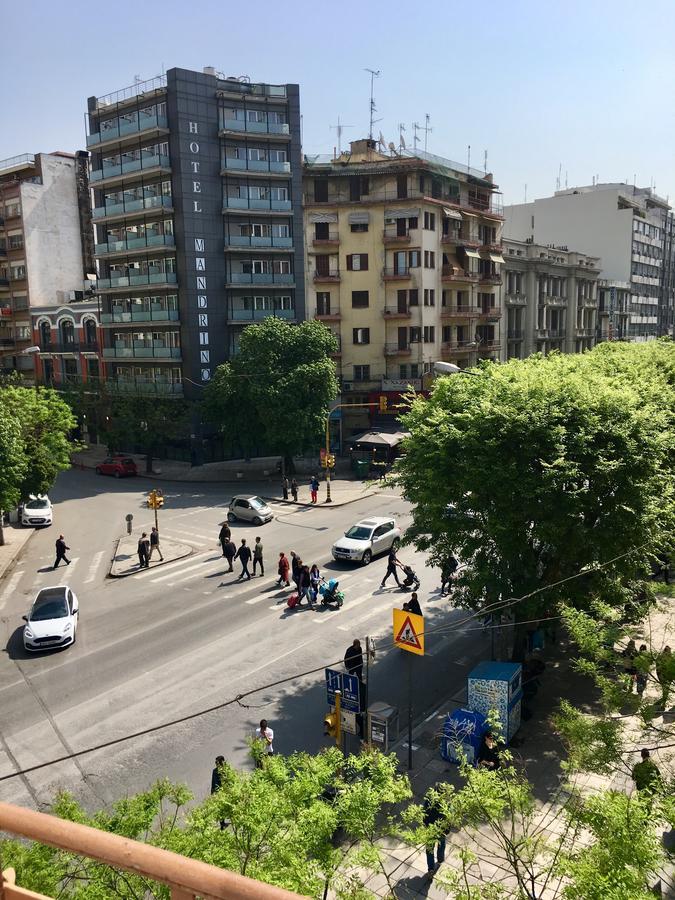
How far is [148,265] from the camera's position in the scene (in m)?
53.6

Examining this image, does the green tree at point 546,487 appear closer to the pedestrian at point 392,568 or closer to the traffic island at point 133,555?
the pedestrian at point 392,568

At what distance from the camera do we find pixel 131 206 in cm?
5272

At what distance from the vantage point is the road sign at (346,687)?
15.0 meters

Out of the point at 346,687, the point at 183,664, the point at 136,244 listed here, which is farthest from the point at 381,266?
the point at 346,687

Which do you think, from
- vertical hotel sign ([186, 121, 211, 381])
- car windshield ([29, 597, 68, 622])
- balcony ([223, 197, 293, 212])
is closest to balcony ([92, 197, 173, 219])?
vertical hotel sign ([186, 121, 211, 381])

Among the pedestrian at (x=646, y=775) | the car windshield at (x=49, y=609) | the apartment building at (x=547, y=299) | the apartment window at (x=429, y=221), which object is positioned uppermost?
the apartment window at (x=429, y=221)

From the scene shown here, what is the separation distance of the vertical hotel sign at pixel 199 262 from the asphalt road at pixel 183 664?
835 inches

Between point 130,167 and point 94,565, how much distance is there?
34263 millimetres

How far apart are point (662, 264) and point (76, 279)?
259 feet

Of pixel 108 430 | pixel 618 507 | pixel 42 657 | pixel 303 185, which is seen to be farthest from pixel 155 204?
pixel 618 507

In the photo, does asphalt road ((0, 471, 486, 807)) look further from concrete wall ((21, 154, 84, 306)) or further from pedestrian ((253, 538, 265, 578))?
concrete wall ((21, 154, 84, 306))

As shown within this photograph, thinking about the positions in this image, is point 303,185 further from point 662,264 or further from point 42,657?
point 662,264

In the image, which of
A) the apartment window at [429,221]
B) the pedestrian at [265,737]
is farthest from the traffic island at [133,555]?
the apartment window at [429,221]

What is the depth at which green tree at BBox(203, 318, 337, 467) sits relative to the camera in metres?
44.0
